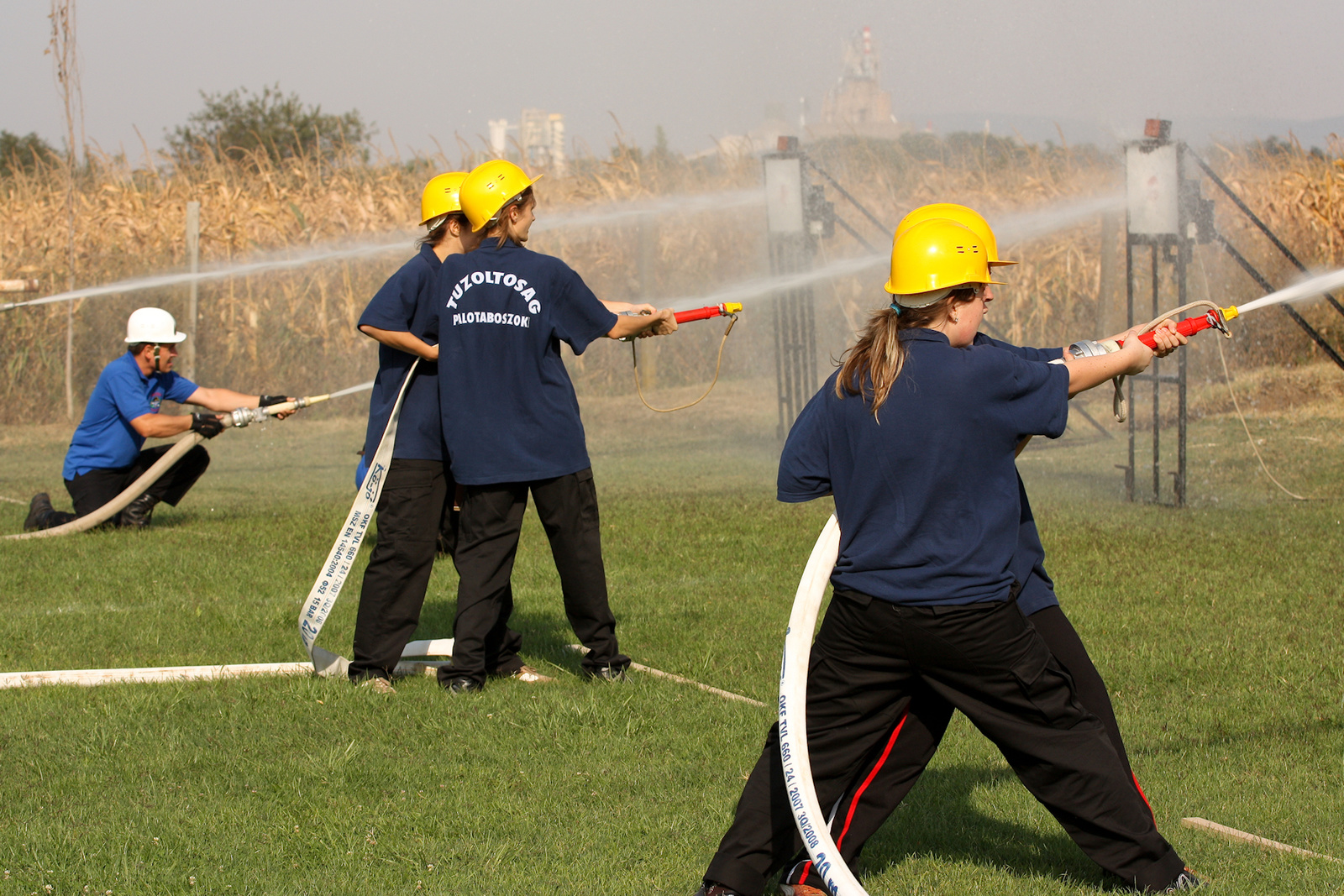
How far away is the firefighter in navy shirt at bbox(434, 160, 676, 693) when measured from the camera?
5266 mm

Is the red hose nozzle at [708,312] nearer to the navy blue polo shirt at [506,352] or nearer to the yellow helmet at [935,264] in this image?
the navy blue polo shirt at [506,352]

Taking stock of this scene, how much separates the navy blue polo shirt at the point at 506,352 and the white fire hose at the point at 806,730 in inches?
84.1

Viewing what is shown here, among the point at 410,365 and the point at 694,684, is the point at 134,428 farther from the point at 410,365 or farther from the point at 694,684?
the point at 694,684

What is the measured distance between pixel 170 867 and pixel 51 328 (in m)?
17.3

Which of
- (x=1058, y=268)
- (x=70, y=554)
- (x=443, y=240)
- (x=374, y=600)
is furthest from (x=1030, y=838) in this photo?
(x=1058, y=268)

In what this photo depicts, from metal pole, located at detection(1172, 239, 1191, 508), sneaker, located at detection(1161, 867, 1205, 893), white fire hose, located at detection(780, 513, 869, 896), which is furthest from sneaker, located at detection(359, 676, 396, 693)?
metal pole, located at detection(1172, 239, 1191, 508)

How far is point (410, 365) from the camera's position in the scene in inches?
223

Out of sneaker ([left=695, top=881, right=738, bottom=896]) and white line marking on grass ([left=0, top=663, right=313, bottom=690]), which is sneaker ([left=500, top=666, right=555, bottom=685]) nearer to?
white line marking on grass ([left=0, top=663, right=313, bottom=690])

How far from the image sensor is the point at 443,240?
5699 millimetres

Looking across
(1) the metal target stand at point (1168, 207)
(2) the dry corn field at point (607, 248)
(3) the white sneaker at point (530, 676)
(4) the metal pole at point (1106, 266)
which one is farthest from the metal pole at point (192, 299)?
(3) the white sneaker at point (530, 676)

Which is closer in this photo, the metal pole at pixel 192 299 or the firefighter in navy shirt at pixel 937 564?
the firefighter in navy shirt at pixel 937 564

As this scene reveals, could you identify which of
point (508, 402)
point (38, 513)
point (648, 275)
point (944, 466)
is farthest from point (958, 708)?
point (648, 275)

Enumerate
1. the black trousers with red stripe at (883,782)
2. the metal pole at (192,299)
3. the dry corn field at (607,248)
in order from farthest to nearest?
the dry corn field at (607,248)
the metal pole at (192,299)
the black trousers with red stripe at (883,782)

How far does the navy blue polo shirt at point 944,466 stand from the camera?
10.3ft
